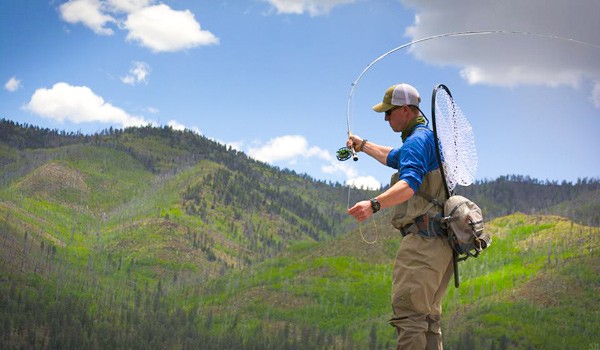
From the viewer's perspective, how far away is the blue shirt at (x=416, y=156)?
31.2 ft

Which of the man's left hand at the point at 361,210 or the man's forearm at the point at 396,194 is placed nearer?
the man's left hand at the point at 361,210

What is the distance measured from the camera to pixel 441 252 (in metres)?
10.1

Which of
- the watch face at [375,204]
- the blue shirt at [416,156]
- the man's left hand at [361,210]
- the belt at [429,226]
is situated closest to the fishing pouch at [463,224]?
the belt at [429,226]

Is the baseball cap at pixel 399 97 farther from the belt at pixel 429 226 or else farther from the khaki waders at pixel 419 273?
the belt at pixel 429 226

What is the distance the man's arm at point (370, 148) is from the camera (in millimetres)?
11105

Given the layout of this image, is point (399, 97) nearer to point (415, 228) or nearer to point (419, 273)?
point (415, 228)

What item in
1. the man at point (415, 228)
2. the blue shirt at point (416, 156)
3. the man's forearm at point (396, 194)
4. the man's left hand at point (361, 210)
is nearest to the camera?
the man's left hand at point (361, 210)

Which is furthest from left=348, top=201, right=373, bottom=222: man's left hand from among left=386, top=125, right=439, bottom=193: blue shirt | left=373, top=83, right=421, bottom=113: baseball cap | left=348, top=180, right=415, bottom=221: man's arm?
left=373, top=83, right=421, bottom=113: baseball cap

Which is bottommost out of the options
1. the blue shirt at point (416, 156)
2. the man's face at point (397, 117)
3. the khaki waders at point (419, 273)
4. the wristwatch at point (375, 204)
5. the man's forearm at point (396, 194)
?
the khaki waders at point (419, 273)

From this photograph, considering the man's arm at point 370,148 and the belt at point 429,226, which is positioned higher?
the man's arm at point 370,148

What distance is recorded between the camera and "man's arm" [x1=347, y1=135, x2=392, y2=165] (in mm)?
11105

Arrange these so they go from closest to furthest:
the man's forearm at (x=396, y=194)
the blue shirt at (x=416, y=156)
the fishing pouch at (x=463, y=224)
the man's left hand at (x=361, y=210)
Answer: the man's left hand at (x=361, y=210) < the man's forearm at (x=396, y=194) < the blue shirt at (x=416, y=156) < the fishing pouch at (x=463, y=224)

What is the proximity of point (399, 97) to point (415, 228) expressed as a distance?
1.83 metres

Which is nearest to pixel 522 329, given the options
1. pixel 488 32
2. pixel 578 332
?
pixel 578 332
